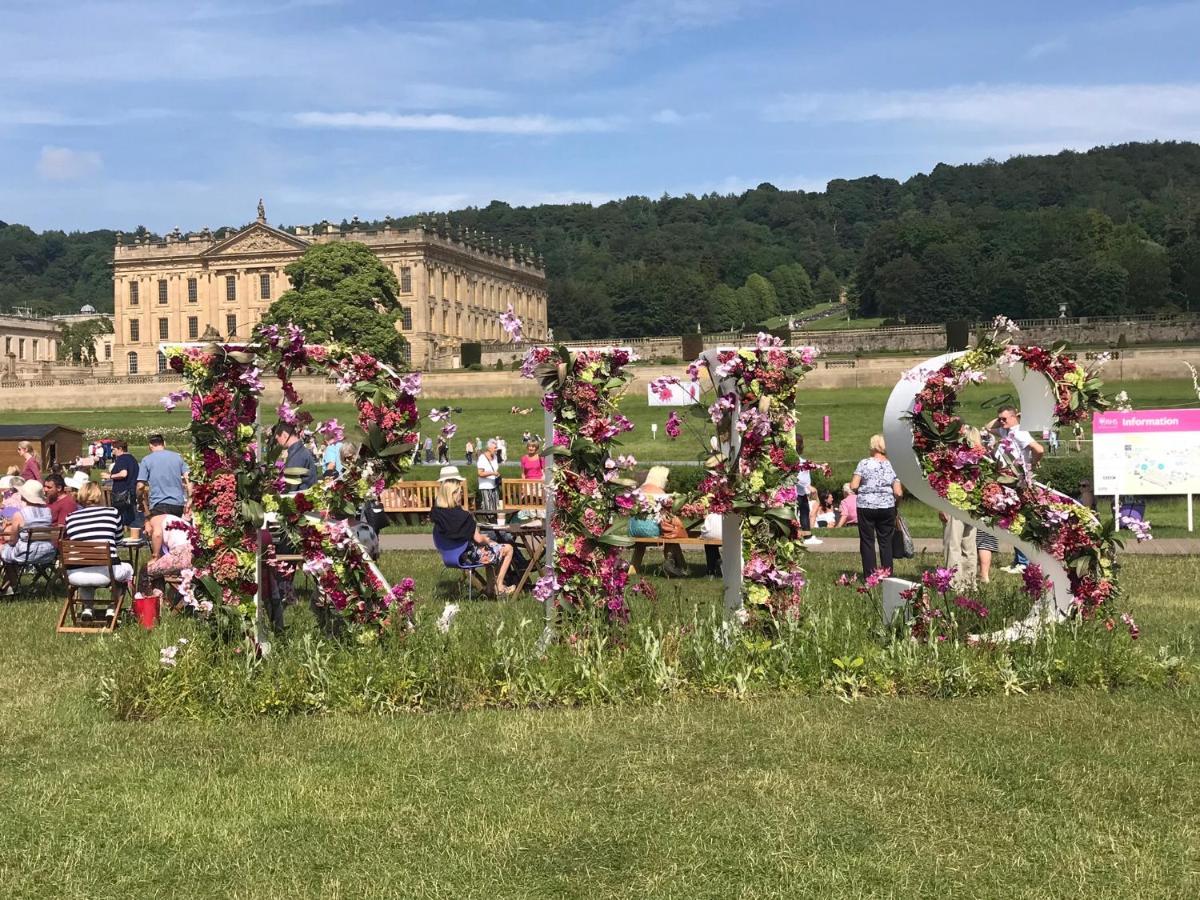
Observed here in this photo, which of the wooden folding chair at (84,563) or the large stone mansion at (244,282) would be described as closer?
the wooden folding chair at (84,563)

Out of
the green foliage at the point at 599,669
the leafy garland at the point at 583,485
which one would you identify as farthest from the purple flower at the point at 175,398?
the leafy garland at the point at 583,485

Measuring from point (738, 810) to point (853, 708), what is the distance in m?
1.98

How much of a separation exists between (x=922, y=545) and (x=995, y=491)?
8.03 metres

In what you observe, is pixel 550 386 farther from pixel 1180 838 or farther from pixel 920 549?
pixel 920 549

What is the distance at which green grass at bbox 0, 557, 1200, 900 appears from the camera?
513 cm

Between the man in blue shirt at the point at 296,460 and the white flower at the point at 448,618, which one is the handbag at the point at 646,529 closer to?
the man in blue shirt at the point at 296,460

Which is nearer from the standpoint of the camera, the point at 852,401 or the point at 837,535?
the point at 837,535

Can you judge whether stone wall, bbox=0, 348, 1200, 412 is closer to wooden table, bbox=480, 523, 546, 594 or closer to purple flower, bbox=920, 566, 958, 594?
wooden table, bbox=480, 523, 546, 594

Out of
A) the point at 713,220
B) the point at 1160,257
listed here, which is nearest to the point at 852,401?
the point at 1160,257

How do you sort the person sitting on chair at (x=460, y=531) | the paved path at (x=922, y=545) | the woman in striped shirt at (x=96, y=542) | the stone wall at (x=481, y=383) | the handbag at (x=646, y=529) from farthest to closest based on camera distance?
the stone wall at (x=481, y=383) → the paved path at (x=922, y=545) → the handbag at (x=646, y=529) → the person sitting on chair at (x=460, y=531) → the woman in striped shirt at (x=96, y=542)

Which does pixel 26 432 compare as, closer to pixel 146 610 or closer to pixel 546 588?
pixel 146 610

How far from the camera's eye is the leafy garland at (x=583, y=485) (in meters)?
8.62

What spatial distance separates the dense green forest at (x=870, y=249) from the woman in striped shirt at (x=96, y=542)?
88.3 metres

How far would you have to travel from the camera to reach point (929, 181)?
189 metres
